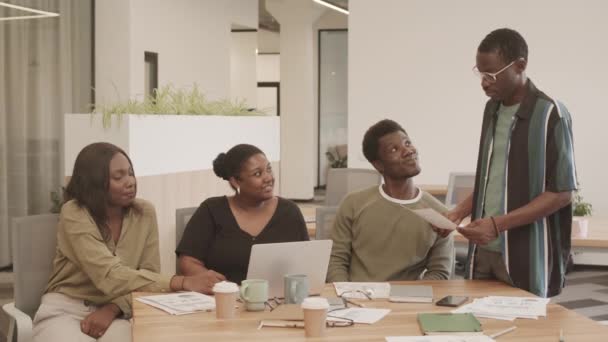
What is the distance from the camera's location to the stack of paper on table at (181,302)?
2693 mm

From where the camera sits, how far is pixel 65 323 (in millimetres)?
3193

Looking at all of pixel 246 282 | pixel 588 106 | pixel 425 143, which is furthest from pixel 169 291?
pixel 588 106

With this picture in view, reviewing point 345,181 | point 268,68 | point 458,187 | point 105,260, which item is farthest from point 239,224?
point 268,68

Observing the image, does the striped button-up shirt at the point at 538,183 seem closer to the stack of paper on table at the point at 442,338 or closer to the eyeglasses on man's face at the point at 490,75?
the eyeglasses on man's face at the point at 490,75

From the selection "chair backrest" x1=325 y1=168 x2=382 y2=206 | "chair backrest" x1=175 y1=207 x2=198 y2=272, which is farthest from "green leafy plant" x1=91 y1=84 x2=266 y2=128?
"chair backrest" x1=175 y1=207 x2=198 y2=272

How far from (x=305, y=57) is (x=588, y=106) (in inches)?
243

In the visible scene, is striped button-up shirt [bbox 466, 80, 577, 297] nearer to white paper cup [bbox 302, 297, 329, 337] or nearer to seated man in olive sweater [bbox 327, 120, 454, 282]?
seated man in olive sweater [bbox 327, 120, 454, 282]

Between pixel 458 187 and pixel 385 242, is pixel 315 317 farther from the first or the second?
pixel 458 187

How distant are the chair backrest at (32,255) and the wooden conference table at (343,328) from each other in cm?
76

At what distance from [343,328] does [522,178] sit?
91cm

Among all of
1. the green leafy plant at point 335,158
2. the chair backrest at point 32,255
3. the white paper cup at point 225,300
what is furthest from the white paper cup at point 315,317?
the green leafy plant at point 335,158

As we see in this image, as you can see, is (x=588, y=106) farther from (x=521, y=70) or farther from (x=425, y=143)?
(x=521, y=70)

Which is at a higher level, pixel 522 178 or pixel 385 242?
pixel 522 178

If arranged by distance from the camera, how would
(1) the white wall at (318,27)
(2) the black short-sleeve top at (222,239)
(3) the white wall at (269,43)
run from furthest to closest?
1. (3) the white wall at (269,43)
2. (1) the white wall at (318,27)
3. (2) the black short-sleeve top at (222,239)
